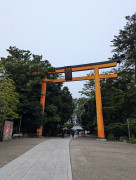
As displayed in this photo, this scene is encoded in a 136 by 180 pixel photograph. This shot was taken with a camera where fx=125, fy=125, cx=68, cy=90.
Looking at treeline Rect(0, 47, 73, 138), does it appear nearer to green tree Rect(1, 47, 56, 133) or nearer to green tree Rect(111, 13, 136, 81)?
green tree Rect(1, 47, 56, 133)

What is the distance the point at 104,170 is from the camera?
385cm

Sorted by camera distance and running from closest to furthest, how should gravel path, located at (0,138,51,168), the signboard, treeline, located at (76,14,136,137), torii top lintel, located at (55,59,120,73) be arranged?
gravel path, located at (0,138,51,168)
the signboard
treeline, located at (76,14,136,137)
torii top lintel, located at (55,59,120,73)

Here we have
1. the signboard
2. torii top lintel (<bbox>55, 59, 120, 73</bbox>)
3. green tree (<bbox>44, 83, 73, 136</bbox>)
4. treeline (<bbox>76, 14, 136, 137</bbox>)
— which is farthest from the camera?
green tree (<bbox>44, 83, 73, 136</bbox>)

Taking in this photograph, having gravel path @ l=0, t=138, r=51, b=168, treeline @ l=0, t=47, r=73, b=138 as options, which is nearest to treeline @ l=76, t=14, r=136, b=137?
treeline @ l=0, t=47, r=73, b=138

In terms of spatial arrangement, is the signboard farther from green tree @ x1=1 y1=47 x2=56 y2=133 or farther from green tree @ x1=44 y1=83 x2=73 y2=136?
green tree @ x1=44 y1=83 x2=73 y2=136

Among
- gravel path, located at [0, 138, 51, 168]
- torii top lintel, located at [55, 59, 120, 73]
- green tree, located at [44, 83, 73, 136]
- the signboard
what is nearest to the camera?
gravel path, located at [0, 138, 51, 168]

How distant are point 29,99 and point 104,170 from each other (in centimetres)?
1524

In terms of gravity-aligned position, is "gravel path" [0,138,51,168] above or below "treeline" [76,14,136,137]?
below

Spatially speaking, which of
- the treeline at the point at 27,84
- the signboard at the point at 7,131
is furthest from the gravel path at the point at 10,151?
the treeline at the point at 27,84

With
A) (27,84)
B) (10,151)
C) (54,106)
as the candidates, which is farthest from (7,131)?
(54,106)

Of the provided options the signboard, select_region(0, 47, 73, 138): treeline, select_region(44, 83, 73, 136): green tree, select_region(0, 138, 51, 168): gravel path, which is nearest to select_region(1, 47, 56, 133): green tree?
Result: select_region(0, 47, 73, 138): treeline

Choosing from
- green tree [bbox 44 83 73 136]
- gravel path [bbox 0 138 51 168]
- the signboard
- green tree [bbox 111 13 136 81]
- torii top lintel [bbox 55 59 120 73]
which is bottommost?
gravel path [bbox 0 138 51 168]

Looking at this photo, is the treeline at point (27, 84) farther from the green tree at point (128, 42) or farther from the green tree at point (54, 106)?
the green tree at point (128, 42)

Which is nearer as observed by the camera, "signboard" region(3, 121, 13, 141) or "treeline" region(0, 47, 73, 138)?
"signboard" region(3, 121, 13, 141)
